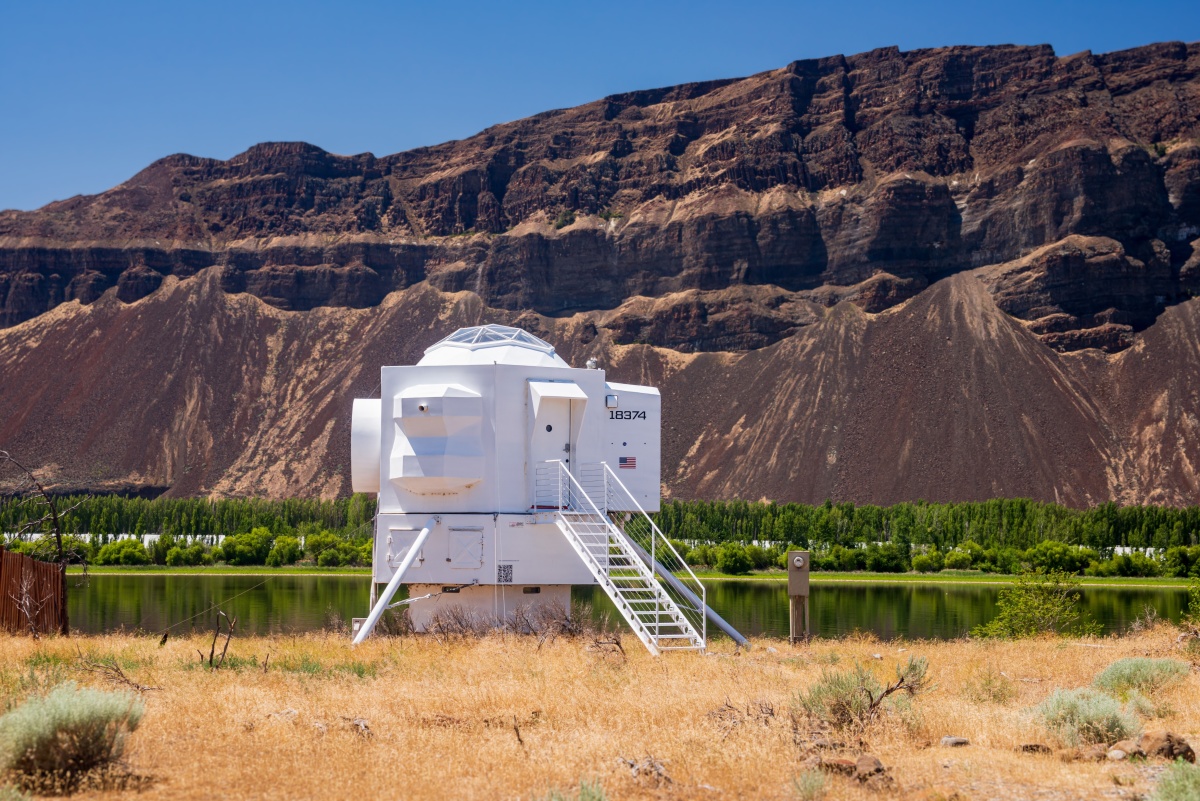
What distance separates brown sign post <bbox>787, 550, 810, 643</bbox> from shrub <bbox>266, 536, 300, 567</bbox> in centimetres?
7845

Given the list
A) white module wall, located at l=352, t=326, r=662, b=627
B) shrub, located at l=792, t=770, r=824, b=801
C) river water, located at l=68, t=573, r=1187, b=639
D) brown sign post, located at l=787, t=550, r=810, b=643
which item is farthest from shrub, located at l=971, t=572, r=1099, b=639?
shrub, located at l=792, t=770, r=824, b=801

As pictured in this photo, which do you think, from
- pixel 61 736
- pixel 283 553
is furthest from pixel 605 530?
pixel 283 553

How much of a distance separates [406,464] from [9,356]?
17464 cm

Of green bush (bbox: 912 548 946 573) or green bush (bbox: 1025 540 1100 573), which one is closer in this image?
green bush (bbox: 1025 540 1100 573)

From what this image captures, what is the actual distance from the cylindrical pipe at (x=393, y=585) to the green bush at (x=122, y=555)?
79.6m

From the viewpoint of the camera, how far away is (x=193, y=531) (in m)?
120

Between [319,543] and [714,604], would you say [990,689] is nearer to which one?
[714,604]

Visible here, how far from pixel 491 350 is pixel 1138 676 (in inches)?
710

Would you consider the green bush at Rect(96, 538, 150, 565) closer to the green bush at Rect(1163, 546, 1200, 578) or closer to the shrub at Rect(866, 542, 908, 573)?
the shrub at Rect(866, 542, 908, 573)

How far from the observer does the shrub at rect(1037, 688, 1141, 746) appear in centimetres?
1384

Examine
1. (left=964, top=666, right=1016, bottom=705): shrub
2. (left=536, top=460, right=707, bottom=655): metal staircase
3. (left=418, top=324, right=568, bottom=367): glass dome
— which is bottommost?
(left=964, top=666, right=1016, bottom=705): shrub

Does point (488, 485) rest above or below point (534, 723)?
above

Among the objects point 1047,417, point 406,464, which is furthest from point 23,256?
point 406,464

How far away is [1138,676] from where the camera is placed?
1838cm
